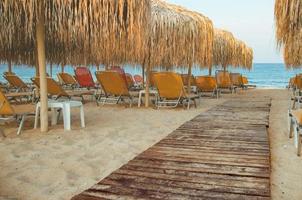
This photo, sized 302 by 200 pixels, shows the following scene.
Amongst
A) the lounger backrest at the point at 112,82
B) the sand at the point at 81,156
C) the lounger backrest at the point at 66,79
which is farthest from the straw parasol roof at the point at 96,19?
the lounger backrest at the point at 66,79

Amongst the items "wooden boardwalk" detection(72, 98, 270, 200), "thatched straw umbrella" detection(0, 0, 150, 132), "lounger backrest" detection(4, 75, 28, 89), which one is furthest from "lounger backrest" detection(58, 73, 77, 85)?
"wooden boardwalk" detection(72, 98, 270, 200)

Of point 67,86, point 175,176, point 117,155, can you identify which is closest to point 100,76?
point 117,155

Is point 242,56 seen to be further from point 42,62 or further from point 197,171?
point 197,171

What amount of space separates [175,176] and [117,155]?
1207 mm

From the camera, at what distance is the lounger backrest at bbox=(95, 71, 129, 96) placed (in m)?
8.27

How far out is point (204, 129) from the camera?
4.93 m

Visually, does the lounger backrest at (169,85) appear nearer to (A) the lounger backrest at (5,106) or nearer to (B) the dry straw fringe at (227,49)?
(A) the lounger backrest at (5,106)

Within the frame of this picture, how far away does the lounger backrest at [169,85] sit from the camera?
25.8ft

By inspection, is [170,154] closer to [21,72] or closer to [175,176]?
[175,176]

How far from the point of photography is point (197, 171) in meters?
2.87

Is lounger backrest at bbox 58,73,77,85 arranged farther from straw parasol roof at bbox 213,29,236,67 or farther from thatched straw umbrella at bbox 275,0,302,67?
thatched straw umbrella at bbox 275,0,302,67

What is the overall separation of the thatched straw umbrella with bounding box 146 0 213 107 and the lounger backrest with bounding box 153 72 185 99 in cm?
47

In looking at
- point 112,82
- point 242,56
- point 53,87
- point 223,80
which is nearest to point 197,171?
point 53,87

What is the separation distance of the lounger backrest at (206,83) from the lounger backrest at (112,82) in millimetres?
3914
